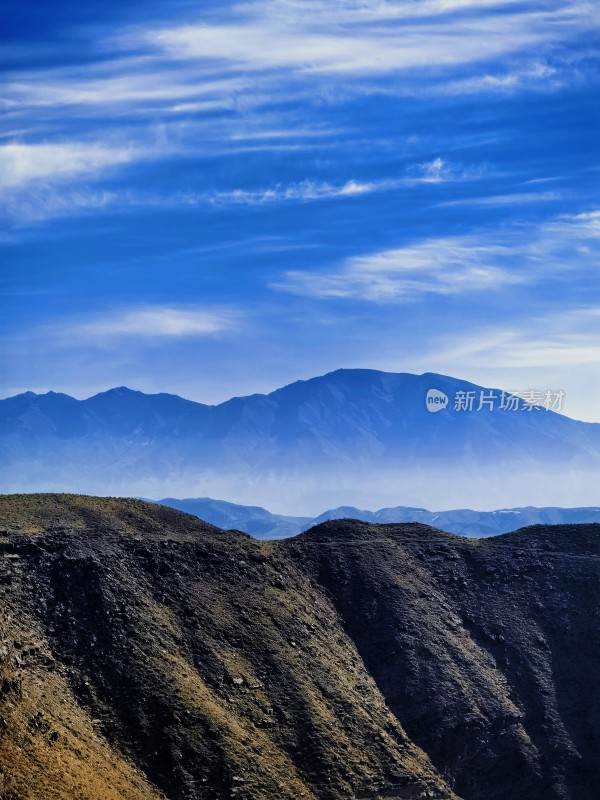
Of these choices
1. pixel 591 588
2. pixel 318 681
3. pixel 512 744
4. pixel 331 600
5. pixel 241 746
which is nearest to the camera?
pixel 241 746

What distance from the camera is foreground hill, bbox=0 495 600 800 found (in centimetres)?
6241

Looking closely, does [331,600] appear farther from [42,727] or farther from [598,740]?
[42,727]

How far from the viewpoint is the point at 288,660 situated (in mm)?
74250

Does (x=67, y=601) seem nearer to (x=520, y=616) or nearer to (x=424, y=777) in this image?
(x=424, y=777)

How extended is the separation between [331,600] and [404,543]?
12534 millimetres

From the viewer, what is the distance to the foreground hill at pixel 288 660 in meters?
62.4

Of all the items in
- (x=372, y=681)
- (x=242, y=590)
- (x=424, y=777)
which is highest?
(x=242, y=590)

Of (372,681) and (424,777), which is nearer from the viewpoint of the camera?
(424,777)

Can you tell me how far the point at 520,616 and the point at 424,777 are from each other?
22.4 metres

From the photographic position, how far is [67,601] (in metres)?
69.2

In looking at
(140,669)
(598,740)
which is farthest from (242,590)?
(598,740)

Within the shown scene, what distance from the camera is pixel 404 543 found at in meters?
96.4

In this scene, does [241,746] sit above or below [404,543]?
below

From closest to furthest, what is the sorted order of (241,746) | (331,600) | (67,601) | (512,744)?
1. (241,746)
2. (67,601)
3. (512,744)
4. (331,600)
